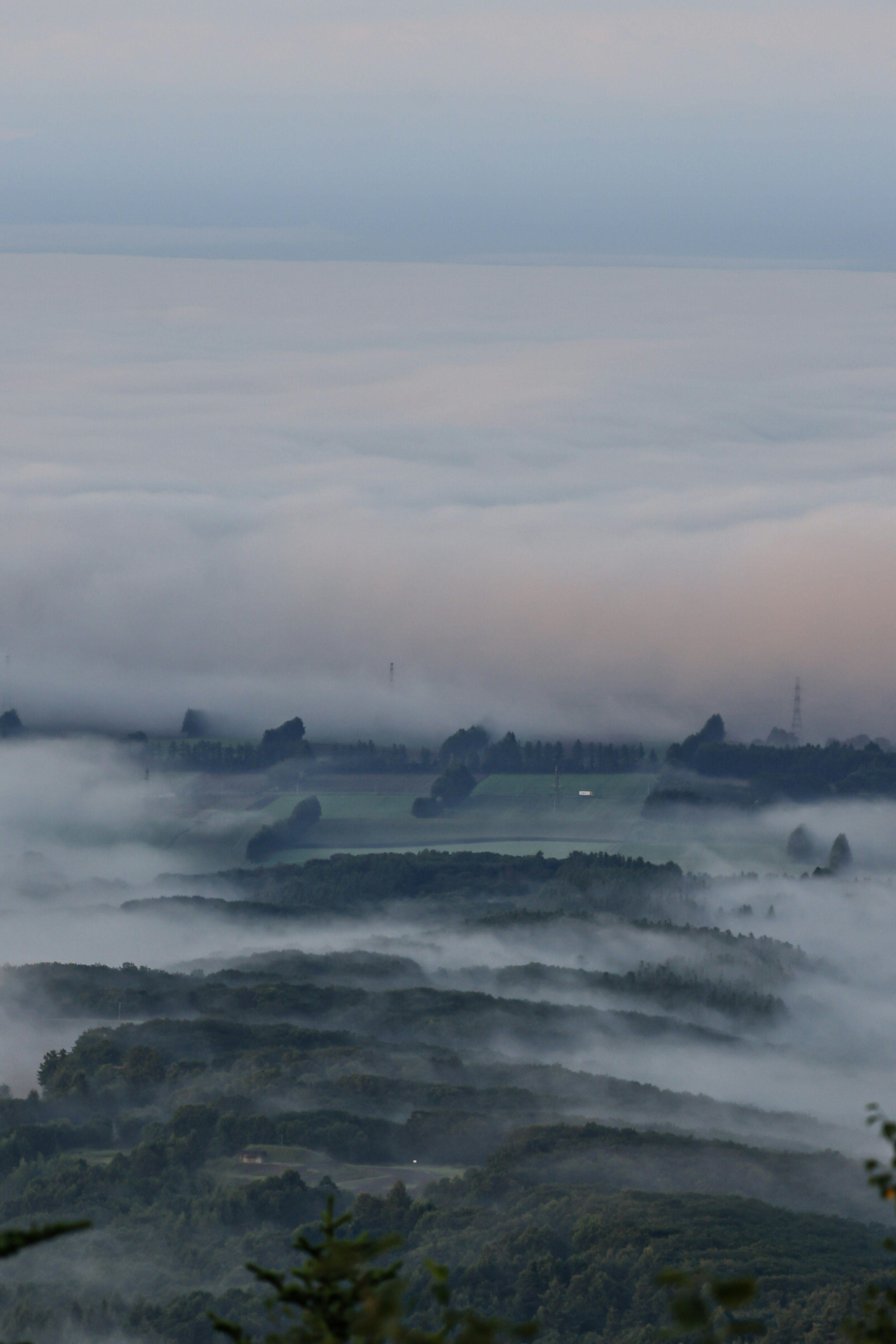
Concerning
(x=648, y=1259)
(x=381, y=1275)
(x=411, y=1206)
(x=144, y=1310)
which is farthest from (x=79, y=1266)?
(x=381, y=1275)

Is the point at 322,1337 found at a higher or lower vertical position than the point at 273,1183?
higher

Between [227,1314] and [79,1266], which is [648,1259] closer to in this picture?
[227,1314]

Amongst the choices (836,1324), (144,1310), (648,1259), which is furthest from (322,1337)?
(648,1259)

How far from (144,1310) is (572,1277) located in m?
36.1

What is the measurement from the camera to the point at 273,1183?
195000mm

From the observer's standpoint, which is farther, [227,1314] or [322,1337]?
[227,1314]

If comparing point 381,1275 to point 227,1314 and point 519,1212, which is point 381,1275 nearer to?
point 227,1314

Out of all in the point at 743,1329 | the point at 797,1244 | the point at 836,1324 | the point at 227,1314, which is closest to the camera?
the point at 743,1329

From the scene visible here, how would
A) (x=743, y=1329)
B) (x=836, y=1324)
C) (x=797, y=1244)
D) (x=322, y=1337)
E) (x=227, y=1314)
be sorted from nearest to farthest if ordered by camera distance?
(x=743, y=1329) < (x=322, y=1337) < (x=836, y=1324) < (x=227, y=1314) < (x=797, y=1244)

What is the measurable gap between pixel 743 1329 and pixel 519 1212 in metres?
174

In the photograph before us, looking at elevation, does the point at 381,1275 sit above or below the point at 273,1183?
above

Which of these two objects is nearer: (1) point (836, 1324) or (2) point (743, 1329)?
(2) point (743, 1329)

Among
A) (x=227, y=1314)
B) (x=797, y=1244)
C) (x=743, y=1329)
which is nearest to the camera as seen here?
(x=743, y=1329)

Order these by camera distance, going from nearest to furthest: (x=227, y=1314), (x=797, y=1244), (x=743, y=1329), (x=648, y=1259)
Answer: (x=743, y=1329) → (x=227, y=1314) → (x=648, y=1259) → (x=797, y=1244)
